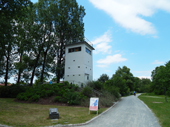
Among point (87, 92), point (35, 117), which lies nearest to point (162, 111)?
point (87, 92)

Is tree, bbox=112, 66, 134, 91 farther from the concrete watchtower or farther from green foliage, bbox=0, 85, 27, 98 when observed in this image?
green foliage, bbox=0, 85, 27, 98

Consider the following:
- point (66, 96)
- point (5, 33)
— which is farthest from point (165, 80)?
point (5, 33)

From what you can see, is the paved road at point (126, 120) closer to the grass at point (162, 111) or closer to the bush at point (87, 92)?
the grass at point (162, 111)

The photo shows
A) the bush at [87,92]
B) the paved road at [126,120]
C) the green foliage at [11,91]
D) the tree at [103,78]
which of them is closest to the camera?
the paved road at [126,120]

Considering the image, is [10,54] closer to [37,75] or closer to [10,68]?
[10,68]

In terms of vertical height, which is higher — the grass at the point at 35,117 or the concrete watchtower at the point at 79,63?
the concrete watchtower at the point at 79,63

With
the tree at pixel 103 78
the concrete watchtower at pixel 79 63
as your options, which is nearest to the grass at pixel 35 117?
the concrete watchtower at pixel 79 63

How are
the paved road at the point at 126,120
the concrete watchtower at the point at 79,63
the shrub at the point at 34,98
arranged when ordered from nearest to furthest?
the paved road at the point at 126,120 < the shrub at the point at 34,98 < the concrete watchtower at the point at 79,63

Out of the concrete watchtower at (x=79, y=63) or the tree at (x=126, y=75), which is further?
the tree at (x=126, y=75)

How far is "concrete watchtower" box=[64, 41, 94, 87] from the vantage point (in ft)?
85.2

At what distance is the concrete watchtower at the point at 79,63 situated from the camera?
26.0m

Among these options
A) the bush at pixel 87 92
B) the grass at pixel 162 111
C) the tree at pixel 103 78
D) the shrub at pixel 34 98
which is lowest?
the grass at pixel 162 111

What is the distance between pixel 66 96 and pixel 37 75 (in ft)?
57.7

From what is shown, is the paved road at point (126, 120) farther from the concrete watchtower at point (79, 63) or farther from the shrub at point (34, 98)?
the concrete watchtower at point (79, 63)
